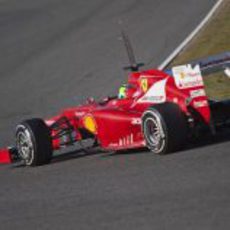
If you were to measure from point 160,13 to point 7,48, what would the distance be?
12.5 ft

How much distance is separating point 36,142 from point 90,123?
633 mm

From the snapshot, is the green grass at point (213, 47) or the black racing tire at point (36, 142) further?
the green grass at point (213, 47)

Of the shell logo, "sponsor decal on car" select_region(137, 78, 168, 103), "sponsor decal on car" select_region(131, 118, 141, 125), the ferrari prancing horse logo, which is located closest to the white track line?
the shell logo

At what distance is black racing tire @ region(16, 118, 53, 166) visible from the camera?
11.0 metres

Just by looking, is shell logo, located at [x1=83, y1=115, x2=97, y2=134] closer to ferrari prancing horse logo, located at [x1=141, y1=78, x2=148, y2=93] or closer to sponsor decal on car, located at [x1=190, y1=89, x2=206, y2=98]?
ferrari prancing horse logo, located at [x1=141, y1=78, x2=148, y2=93]

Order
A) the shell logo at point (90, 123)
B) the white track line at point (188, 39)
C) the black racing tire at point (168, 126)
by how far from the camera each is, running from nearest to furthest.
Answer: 1. the black racing tire at point (168, 126)
2. the shell logo at point (90, 123)
3. the white track line at point (188, 39)

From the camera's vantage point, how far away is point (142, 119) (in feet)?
33.5

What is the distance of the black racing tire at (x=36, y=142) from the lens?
11.0 meters

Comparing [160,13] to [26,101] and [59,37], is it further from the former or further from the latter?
[26,101]

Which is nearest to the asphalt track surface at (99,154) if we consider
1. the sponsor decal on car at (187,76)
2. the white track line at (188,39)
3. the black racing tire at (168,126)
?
the black racing tire at (168,126)

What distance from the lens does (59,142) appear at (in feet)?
38.1

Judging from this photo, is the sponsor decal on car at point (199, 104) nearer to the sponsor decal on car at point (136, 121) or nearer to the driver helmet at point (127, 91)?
the sponsor decal on car at point (136, 121)

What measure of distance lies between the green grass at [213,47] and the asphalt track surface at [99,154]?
55 centimetres

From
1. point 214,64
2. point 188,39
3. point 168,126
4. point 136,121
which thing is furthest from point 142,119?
point 188,39
